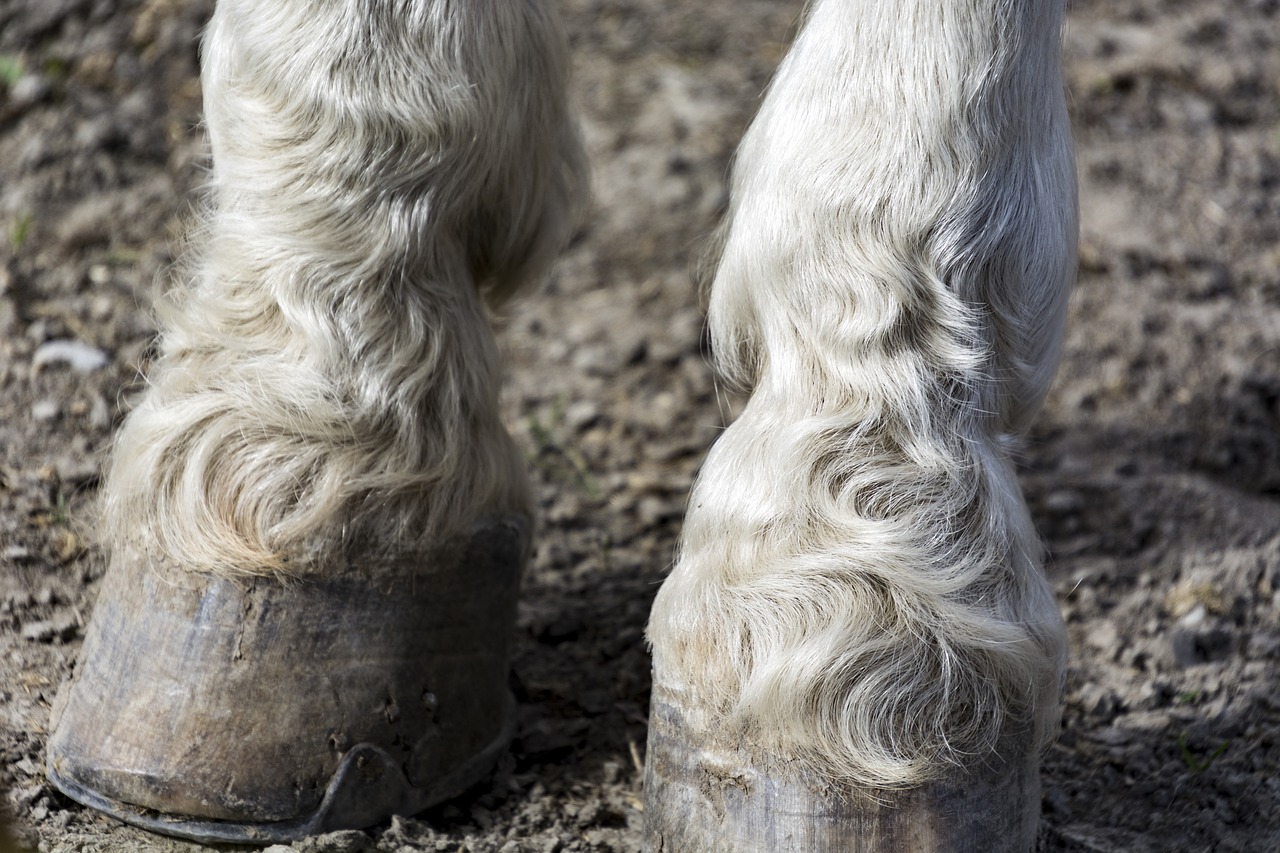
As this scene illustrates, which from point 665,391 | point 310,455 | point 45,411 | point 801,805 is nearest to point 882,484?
point 801,805

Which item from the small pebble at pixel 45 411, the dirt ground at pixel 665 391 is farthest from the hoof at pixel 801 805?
the small pebble at pixel 45 411

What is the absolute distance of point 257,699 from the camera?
1172 mm

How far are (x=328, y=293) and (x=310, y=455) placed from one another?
16 cm

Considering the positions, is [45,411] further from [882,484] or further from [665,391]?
[882,484]

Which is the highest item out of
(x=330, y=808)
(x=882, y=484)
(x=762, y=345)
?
(x=762, y=345)

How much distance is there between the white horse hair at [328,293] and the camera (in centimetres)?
118

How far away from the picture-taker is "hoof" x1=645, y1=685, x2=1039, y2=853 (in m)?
1.07

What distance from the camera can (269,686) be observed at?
1.17m

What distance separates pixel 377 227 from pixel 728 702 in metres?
0.57

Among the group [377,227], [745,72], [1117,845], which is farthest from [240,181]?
[745,72]

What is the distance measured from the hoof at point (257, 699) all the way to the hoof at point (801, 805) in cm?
27

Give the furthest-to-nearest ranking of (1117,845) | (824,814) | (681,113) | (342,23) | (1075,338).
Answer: (681,113) < (1075,338) < (1117,845) < (342,23) < (824,814)

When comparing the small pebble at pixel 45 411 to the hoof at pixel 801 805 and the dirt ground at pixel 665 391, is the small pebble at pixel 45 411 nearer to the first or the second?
the dirt ground at pixel 665 391

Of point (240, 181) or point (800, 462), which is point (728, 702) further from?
point (240, 181)
